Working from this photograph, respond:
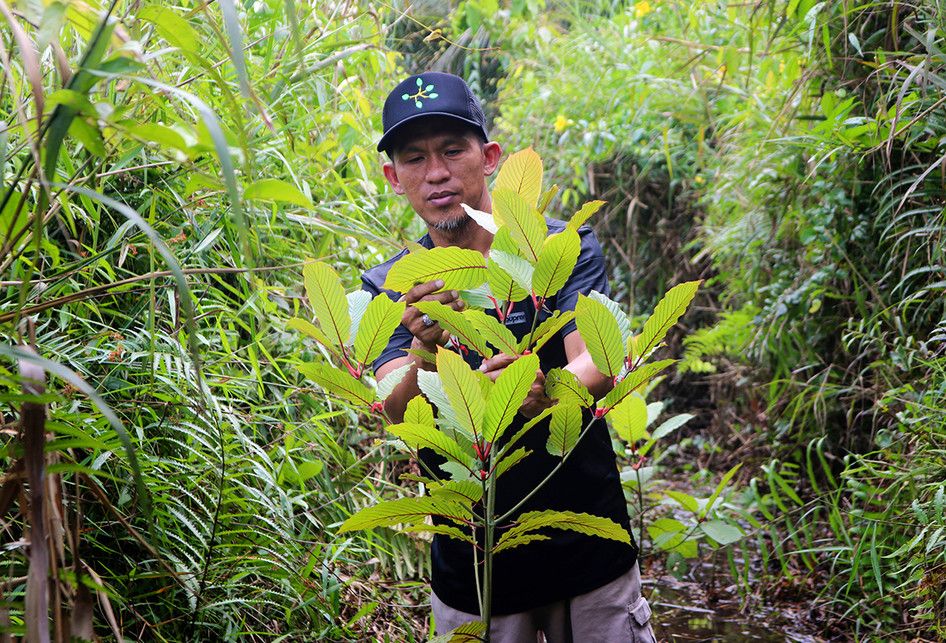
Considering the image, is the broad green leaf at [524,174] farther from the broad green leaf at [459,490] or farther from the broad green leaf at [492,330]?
the broad green leaf at [459,490]

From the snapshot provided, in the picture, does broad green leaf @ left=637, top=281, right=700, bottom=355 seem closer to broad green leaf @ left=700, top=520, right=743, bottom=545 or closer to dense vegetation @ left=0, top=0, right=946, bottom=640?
dense vegetation @ left=0, top=0, right=946, bottom=640

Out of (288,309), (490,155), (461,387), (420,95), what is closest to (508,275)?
(461,387)

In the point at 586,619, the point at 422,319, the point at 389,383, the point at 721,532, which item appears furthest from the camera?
the point at 721,532

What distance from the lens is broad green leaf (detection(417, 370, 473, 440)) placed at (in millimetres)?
1151

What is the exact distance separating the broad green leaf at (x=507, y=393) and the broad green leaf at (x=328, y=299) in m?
0.24

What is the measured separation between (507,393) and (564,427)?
0.15 meters

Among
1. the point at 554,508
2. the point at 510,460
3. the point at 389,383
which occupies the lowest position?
the point at 554,508

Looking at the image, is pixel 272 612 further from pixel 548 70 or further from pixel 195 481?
pixel 548 70

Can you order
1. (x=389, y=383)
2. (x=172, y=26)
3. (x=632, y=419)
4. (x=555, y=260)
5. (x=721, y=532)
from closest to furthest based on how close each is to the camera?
(x=172, y=26)
(x=555, y=260)
(x=389, y=383)
(x=632, y=419)
(x=721, y=532)

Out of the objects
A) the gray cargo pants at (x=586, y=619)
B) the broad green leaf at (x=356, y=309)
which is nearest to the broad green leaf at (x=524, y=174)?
the broad green leaf at (x=356, y=309)

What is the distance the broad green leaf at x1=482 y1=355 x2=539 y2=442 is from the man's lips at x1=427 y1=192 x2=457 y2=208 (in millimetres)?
833

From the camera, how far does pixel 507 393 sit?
3.62ft

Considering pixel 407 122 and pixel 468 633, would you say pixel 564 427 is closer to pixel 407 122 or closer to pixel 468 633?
pixel 468 633

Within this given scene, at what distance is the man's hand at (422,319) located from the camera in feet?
4.19
